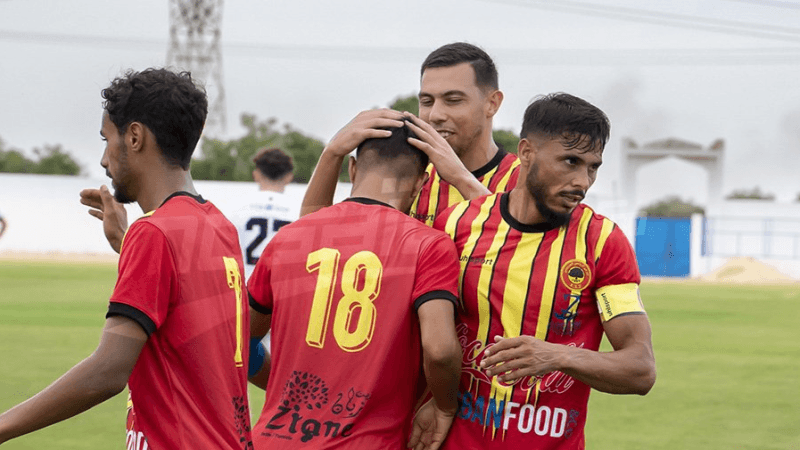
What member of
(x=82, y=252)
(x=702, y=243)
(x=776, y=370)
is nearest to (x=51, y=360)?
(x=776, y=370)

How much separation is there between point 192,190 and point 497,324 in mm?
1141

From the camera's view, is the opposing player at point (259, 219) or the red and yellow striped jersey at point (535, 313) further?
the opposing player at point (259, 219)

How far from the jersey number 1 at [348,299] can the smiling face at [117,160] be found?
645 mm

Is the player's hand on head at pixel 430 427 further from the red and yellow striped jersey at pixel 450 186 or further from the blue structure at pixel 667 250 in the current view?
the blue structure at pixel 667 250

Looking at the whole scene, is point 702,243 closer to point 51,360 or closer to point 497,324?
point 51,360

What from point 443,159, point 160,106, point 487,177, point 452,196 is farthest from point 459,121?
point 160,106

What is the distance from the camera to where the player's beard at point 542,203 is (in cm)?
333

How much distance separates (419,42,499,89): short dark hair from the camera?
13.8 ft

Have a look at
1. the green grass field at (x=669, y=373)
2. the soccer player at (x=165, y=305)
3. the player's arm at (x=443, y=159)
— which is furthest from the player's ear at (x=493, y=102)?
the green grass field at (x=669, y=373)

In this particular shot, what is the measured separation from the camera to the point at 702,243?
3884 cm

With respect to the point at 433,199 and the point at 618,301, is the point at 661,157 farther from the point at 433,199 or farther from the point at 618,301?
the point at 618,301

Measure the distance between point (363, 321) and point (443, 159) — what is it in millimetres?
722

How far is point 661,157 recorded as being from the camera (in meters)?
47.7

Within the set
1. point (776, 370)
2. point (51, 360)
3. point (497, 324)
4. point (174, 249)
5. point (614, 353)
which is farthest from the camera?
point (776, 370)
